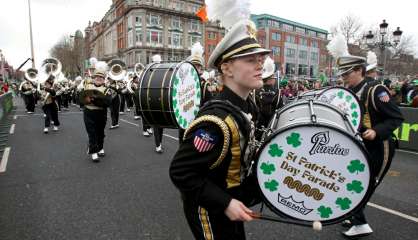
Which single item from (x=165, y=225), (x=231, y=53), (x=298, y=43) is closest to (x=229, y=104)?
(x=231, y=53)

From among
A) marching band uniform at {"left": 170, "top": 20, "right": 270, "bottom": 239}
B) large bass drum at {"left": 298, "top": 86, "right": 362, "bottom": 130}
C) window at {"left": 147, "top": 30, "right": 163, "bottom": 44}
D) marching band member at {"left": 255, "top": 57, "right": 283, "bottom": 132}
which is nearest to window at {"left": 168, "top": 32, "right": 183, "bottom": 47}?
window at {"left": 147, "top": 30, "right": 163, "bottom": 44}

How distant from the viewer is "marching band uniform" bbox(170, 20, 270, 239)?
168cm

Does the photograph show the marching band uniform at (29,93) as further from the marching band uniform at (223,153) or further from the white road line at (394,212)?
the marching band uniform at (223,153)

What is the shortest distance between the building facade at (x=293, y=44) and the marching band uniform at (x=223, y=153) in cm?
7247

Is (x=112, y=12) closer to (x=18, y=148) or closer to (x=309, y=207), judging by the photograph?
(x=18, y=148)

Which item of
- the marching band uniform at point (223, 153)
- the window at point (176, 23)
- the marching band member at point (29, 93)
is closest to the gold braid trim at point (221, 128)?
the marching band uniform at point (223, 153)

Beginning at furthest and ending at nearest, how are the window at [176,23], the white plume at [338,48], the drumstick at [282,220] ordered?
1. the window at [176,23]
2. the white plume at [338,48]
3. the drumstick at [282,220]

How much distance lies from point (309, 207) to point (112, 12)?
90.6 meters

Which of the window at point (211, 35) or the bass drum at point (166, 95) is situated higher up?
the window at point (211, 35)

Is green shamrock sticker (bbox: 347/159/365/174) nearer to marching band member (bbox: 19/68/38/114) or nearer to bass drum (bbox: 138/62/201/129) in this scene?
bass drum (bbox: 138/62/201/129)

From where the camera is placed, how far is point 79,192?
4977mm

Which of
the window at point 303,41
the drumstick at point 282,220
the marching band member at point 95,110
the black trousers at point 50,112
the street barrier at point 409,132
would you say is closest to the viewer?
the drumstick at point 282,220

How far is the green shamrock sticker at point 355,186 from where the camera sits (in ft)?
5.61

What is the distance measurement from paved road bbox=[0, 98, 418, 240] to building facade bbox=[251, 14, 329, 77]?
224 feet
